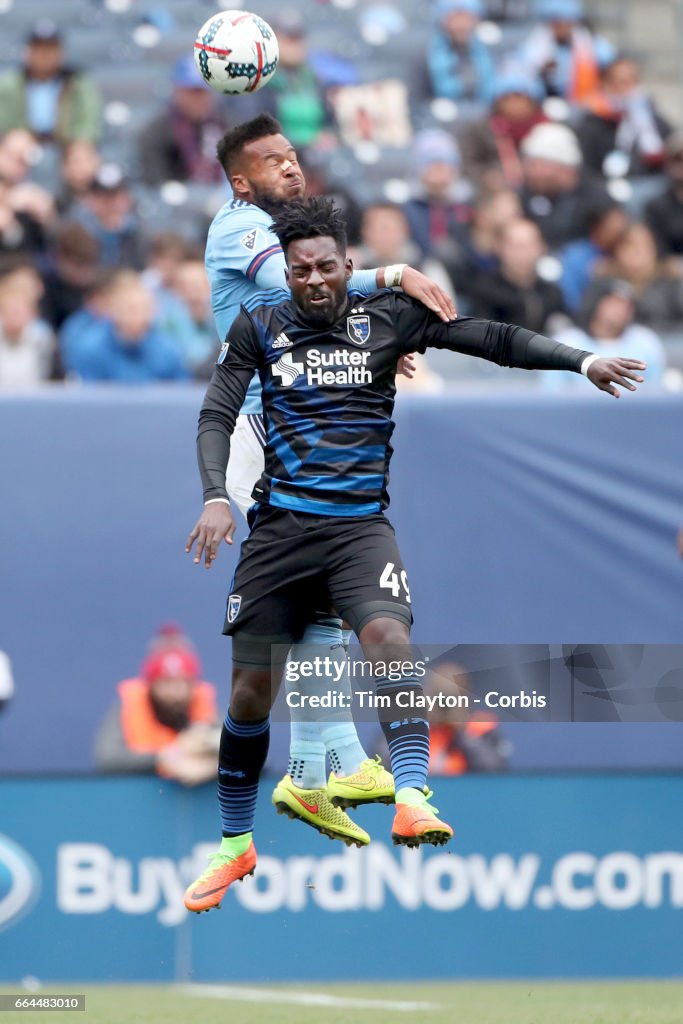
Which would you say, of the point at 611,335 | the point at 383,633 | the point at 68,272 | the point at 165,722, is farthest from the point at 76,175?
the point at 383,633

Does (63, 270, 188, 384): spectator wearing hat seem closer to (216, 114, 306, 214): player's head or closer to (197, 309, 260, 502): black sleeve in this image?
(216, 114, 306, 214): player's head

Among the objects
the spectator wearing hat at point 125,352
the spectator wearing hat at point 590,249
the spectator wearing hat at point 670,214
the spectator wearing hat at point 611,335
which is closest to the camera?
the spectator wearing hat at point 611,335

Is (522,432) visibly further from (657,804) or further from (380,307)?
(380,307)

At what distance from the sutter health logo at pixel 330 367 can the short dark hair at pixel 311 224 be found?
15.1 inches

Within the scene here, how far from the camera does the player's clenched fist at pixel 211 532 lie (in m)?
6.49

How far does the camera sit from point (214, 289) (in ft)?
24.9

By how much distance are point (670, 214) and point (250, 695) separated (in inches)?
302

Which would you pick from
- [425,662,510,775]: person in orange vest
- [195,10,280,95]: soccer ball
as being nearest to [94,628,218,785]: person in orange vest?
[425,662,510,775]: person in orange vest

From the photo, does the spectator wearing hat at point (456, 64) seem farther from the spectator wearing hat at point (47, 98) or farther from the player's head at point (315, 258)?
the player's head at point (315, 258)

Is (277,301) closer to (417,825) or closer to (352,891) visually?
(417,825)

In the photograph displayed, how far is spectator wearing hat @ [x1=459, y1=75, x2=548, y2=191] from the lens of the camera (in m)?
13.7

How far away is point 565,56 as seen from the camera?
15195 mm

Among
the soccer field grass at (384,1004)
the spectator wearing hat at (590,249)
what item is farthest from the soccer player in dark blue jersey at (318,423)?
the spectator wearing hat at (590,249)

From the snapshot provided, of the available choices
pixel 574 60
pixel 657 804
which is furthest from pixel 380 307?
pixel 574 60
